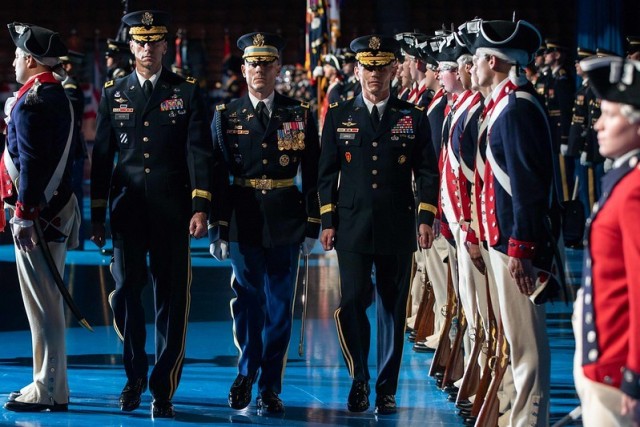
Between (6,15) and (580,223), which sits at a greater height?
(6,15)

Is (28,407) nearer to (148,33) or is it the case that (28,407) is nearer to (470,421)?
(148,33)

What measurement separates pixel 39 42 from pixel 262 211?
3.92ft

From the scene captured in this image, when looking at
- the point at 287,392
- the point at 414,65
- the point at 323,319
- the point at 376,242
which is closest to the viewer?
the point at 376,242

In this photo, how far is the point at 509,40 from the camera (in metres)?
4.75

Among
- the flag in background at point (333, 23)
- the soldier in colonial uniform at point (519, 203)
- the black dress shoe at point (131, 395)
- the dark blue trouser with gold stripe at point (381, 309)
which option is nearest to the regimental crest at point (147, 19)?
the dark blue trouser with gold stripe at point (381, 309)

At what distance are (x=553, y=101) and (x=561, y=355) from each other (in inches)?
258

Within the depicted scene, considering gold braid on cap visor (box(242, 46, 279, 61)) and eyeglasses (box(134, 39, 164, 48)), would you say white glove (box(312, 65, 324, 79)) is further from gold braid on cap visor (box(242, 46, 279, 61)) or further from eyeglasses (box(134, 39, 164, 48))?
eyeglasses (box(134, 39, 164, 48))

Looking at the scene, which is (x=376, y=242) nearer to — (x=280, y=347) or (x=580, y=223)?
(x=280, y=347)

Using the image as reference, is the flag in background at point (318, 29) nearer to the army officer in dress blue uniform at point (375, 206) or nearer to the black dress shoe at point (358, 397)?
the army officer in dress blue uniform at point (375, 206)

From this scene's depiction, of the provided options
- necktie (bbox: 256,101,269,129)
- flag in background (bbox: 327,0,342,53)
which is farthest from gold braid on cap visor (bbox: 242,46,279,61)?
flag in background (bbox: 327,0,342,53)

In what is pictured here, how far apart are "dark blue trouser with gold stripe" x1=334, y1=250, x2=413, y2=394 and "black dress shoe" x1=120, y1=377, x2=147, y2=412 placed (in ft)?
2.96

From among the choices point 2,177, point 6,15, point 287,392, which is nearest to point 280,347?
point 287,392

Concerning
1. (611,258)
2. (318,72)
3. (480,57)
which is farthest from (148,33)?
(318,72)

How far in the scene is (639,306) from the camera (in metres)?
2.95
